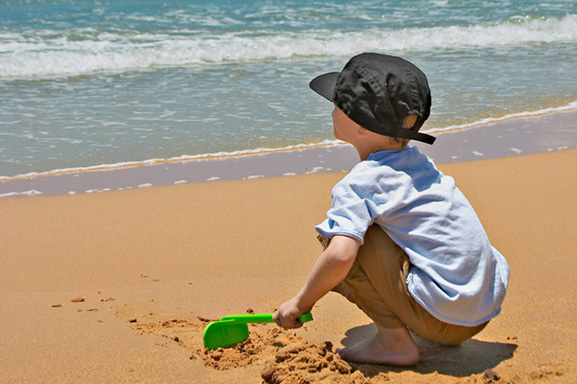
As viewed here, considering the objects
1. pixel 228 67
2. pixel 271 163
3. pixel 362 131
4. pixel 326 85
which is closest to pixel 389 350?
pixel 362 131

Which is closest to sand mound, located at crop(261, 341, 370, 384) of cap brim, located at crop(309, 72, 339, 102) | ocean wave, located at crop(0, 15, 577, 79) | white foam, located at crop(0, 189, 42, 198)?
cap brim, located at crop(309, 72, 339, 102)

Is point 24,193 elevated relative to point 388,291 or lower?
lower

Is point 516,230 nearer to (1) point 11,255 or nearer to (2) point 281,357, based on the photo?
(2) point 281,357

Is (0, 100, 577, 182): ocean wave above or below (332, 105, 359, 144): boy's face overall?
below

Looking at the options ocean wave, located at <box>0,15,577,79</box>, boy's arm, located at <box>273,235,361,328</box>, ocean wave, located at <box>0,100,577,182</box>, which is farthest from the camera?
ocean wave, located at <box>0,15,577,79</box>

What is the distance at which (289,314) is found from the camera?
6.39 ft

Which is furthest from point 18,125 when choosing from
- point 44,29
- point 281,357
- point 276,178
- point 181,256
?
point 44,29

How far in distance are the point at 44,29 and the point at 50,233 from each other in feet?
30.6

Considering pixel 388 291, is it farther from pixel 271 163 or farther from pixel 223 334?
pixel 271 163

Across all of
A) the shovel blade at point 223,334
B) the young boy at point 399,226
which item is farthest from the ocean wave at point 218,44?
the young boy at point 399,226

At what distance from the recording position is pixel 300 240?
3102 millimetres

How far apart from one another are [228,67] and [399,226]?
711 cm

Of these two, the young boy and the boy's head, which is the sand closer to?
the young boy

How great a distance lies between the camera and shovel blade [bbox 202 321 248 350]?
213cm
